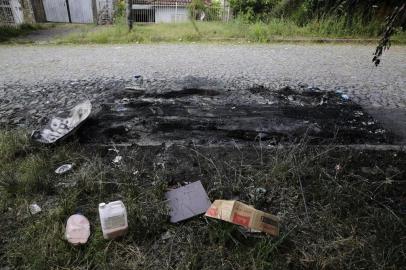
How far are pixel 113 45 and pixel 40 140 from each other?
562 cm

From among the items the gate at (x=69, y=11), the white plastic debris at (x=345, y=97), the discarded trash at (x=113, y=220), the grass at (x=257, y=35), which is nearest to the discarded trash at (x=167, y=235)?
the discarded trash at (x=113, y=220)

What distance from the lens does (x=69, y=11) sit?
13.5m

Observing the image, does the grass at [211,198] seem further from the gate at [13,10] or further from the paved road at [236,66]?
the gate at [13,10]

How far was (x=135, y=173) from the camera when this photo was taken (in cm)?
205

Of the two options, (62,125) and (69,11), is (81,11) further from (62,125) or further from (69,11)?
(62,125)

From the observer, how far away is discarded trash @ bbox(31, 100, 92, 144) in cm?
237

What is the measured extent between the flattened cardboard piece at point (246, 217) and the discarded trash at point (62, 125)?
4.92ft

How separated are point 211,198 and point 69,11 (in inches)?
570

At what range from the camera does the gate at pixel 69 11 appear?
43.6 ft

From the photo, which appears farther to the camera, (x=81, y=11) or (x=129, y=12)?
(x=81, y=11)

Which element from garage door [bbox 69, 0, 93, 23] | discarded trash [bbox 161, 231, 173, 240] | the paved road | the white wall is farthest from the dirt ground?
garage door [bbox 69, 0, 93, 23]

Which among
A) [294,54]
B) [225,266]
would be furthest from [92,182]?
[294,54]

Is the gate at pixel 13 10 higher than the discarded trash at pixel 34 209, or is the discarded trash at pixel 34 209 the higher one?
the gate at pixel 13 10

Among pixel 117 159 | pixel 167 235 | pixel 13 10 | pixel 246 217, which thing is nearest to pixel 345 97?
pixel 246 217
